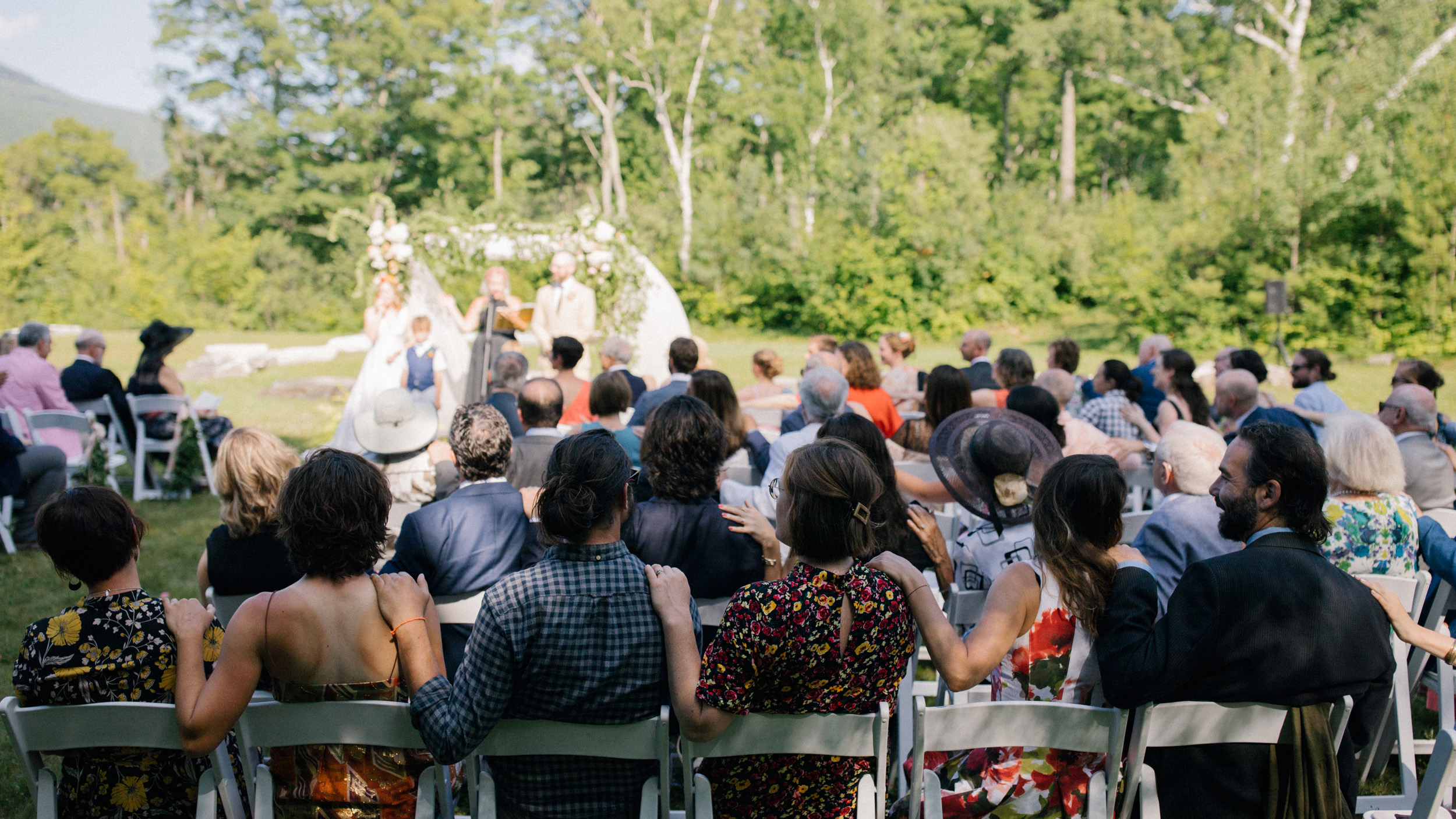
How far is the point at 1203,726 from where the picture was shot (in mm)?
2072

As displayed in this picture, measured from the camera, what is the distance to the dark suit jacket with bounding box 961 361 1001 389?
6.88m

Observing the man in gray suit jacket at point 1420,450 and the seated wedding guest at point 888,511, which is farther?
the man in gray suit jacket at point 1420,450

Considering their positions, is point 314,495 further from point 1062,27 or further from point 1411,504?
point 1062,27

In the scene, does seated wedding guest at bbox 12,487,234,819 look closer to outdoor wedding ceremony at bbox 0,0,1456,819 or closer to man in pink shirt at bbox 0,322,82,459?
outdoor wedding ceremony at bbox 0,0,1456,819

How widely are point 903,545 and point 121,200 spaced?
39595 millimetres

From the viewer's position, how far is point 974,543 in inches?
118

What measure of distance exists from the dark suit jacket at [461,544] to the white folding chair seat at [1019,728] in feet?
4.78

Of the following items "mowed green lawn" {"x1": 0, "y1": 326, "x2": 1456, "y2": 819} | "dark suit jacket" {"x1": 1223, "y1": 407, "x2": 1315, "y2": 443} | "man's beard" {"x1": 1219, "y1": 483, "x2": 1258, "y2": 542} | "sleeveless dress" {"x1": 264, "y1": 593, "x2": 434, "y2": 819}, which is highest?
"man's beard" {"x1": 1219, "y1": 483, "x2": 1258, "y2": 542}

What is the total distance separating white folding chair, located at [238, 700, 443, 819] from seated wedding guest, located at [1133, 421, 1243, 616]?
215 cm

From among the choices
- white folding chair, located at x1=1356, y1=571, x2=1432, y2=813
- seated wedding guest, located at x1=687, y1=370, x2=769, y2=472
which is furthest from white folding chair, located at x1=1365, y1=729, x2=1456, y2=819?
seated wedding guest, located at x1=687, y1=370, x2=769, y2=472

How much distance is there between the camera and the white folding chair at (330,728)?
201cm

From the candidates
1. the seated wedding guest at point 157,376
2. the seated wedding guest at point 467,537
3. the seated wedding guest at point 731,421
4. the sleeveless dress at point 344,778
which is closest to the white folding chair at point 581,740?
the sleeveless dress at point 344,778

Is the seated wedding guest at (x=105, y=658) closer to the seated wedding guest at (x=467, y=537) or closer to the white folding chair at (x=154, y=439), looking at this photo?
the seated wedding guest at (x=467, y=537)

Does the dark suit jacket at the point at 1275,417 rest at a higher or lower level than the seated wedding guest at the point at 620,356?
lower
